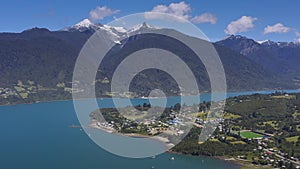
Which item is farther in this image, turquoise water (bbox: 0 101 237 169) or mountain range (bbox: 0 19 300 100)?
mountain range (bbox: 0 19 300 100)

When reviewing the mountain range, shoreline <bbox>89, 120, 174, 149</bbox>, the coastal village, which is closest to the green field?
the coastal village

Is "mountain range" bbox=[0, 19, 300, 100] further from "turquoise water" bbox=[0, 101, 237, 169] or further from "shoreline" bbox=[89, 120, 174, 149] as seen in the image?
"turquoise water" bbox=[0, 101, 237, 169]

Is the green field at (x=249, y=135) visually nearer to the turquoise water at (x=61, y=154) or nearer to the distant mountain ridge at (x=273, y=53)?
the turquoise water at (x=61, y=154)

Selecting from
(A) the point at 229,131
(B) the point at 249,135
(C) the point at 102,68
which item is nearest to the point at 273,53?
(C) the point at 102,68

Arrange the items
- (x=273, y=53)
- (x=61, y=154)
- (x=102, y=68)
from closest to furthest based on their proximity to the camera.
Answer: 1. (x=61, y=154)
2. (x=102, y=68)
3. (x=273, y=53)

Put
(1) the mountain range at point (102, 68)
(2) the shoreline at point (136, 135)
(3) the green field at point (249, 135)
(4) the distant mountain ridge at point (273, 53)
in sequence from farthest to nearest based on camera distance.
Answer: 1. (4) the distant mountain ridge at point (273, 53)
2. (1) the mountain range at point (102, 68)
3. (3) the green field at point (249, 135)
4. (2) the shoreline at point (136, 135)

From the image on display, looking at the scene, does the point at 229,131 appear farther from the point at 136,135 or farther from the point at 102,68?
the point at 102,68

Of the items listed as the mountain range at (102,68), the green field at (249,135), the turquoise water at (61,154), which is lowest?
the turquoise water at (61,154)

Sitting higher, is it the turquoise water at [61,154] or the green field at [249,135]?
the green field at [249,135]

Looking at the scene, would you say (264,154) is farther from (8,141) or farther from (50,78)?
(50,78)

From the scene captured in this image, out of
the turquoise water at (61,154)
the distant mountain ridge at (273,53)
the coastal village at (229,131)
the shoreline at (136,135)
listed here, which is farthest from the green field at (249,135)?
the distant mountain ridge at (273,53)

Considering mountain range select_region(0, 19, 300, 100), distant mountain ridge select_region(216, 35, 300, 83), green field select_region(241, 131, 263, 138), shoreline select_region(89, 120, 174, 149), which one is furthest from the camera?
distant mountain ridge select_region(216, 35, 300, 83)
